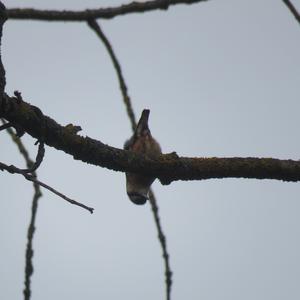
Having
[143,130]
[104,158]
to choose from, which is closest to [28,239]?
[104,158]

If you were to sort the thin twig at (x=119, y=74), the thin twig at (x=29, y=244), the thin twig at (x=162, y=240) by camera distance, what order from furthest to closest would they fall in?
1. the thin twig at (x=119, y=74)
2. the thin twig at (x=162, y=240)
3. the thin twig at (x=29, y=244)

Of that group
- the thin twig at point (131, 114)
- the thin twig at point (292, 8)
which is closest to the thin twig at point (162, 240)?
the thin twig at point (131, 114)

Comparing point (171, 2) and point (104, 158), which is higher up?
point (171, 2)

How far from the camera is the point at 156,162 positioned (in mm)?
2846

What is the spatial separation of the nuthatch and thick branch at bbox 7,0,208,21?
4.43 feet

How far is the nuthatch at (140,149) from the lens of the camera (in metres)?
4.75

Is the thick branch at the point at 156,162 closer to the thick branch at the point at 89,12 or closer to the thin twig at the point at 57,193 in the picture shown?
the thin twig at the point at 57,193

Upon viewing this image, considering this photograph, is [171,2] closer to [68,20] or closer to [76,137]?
[68,20]

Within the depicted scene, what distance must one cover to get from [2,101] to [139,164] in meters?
0.83

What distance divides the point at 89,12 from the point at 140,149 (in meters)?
1.47

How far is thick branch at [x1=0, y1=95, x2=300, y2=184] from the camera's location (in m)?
2.46

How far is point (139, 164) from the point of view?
2.74 meters

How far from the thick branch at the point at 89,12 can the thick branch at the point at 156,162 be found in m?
1.29

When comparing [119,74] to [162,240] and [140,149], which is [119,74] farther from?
[140,149]
